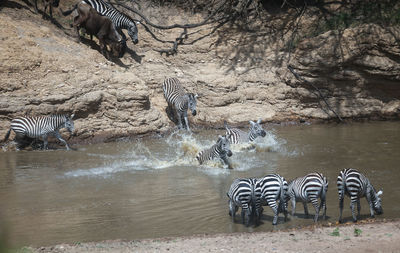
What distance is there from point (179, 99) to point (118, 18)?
3.94m

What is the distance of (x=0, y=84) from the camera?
1361 cm

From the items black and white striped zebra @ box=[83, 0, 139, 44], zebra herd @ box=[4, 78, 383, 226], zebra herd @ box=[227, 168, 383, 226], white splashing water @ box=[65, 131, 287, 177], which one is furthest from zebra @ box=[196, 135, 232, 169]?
black and white striped zebra @ box=[83, 0, 139, 44]

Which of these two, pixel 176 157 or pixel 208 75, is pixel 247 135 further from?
pixel 208 75

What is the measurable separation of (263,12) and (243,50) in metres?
2.33

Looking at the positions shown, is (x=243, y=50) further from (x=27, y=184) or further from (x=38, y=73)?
(x=27, y=184)

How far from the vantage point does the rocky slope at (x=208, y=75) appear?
1441cm

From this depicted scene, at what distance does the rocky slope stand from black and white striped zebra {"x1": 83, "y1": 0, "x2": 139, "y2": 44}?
66 centimetres

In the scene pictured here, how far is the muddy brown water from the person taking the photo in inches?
299

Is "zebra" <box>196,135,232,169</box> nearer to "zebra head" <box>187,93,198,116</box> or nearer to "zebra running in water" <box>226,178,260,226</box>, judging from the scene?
"zebra running in water" <box>226,178,260,226</box>

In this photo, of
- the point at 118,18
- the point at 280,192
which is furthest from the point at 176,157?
the point at 118,18

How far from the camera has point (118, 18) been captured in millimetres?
17125

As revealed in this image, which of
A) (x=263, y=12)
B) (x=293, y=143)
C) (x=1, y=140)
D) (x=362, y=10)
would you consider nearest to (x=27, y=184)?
(x=1, y=140)

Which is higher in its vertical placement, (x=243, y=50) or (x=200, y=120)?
(x=243, y=50)

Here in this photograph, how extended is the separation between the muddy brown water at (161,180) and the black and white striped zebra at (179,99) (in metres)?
0.77
